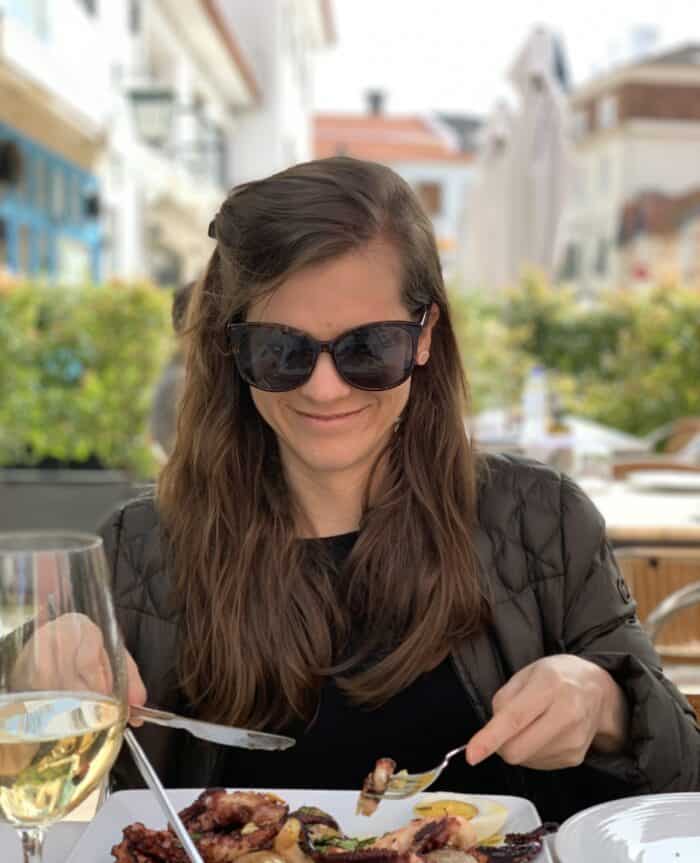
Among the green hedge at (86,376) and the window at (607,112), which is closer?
the green hedge at (86,376)

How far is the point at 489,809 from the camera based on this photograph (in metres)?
1.19

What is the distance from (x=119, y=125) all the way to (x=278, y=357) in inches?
498

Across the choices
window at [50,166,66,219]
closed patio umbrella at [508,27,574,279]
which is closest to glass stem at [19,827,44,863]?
closed patio umbrella at [508,27,574,279]

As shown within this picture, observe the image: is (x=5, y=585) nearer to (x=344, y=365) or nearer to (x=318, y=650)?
(x=344, y=365)

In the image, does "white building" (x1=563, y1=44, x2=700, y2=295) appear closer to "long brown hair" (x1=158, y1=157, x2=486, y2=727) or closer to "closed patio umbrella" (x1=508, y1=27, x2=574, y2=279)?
"closed patio umbrella" (x1=508, y1=27, x2=574, y2=279)

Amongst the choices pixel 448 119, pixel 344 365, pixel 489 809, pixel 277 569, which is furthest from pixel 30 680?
pixel 448 119

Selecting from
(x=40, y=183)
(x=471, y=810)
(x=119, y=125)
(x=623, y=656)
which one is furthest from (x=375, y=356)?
(x=119, y=125)

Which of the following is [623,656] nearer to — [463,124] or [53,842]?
[53,842]

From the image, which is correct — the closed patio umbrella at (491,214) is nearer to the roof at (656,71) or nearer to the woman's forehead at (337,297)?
the woman's forehead at (337,297)

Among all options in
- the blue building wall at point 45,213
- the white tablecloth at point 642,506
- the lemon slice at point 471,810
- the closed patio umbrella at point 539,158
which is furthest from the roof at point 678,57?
the lemon slice at point 471,810

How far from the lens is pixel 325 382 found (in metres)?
1.56

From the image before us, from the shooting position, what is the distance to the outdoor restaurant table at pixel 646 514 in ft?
11.6

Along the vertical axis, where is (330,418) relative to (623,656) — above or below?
above

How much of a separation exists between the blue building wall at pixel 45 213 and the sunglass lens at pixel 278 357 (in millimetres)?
9658
